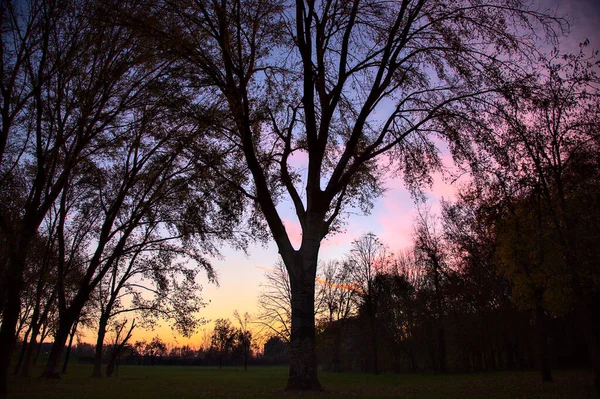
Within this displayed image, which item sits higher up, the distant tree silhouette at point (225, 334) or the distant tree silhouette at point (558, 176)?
the distant tree silhouette at point (558, 176)

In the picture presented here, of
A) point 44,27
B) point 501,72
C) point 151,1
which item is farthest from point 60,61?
point 501,72

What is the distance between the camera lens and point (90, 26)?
1203 cm

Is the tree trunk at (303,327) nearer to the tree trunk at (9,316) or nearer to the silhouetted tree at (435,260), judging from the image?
the tree trunk at (9,316)

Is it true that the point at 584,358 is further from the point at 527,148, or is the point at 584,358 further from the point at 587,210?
the point at 527,148

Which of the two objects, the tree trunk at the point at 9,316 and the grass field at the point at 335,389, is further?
the tree trunk at the point at 9,316

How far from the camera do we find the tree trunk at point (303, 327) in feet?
31.4

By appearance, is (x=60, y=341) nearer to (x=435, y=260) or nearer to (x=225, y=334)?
(x=435, y=260)

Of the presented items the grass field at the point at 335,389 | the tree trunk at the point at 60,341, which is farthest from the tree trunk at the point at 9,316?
the tree trunk at the point at 60,341

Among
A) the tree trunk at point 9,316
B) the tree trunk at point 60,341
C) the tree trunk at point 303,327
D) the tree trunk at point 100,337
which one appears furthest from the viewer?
the tree trunk at point 100,337

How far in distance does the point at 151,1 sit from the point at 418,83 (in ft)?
27.9

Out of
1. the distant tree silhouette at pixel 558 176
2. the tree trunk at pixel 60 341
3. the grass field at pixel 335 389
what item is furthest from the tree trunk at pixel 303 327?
the tree trunk at pixel 60 341

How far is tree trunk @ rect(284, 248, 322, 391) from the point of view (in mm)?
9562

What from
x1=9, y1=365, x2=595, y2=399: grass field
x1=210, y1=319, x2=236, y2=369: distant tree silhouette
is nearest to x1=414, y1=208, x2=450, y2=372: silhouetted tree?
x1=9, y1=365, x2=595, y2=399: grass field

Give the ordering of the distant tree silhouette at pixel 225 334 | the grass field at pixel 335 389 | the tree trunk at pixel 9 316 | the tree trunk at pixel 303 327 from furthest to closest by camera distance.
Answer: the distant tree silhouette at pixel 225 334
the tree trunk at pixel 9 316
the grass field at pixel 335 389
the tree trunk at pixel 303 327
